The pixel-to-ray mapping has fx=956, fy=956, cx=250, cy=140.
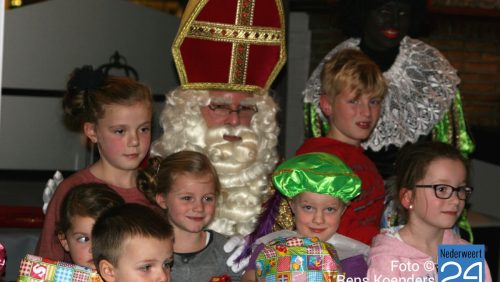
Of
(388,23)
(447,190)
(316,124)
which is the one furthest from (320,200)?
(388,23)

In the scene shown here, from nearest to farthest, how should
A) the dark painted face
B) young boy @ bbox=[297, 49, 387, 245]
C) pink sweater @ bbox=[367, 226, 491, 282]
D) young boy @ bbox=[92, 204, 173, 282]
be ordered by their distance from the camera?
young boy @ bbox=[92, 204, 173, 282]
pink sweater @ bbox=[367, 226, 491, 282]
young boy @ bbox=[297, 49, 387, 245]
the dark painted face

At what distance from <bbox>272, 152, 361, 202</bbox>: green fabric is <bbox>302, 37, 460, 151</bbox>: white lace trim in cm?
108

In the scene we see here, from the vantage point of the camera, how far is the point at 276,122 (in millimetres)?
4227

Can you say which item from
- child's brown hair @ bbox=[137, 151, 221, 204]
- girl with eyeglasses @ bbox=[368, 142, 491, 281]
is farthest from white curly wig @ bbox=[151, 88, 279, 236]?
girl with eyeglasses @ bbox=[368, 142, 491, 281]

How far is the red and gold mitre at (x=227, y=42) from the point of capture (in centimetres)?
406

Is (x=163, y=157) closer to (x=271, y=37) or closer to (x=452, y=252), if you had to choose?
(x=271, y=37)

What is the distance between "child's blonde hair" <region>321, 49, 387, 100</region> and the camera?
13.0ft

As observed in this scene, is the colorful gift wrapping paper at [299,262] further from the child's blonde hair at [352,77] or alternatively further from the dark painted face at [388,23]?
the dark painted face at [388,23]

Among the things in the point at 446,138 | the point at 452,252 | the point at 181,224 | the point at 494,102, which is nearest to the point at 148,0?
the point at 494,102

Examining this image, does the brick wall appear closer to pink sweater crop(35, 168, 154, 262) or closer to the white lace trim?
the white lace trim

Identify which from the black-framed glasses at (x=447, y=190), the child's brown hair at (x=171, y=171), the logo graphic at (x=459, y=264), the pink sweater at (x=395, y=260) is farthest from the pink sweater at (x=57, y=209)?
the logo graphic at (x=459, y=264)

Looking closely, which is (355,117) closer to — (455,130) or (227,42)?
(227,42)

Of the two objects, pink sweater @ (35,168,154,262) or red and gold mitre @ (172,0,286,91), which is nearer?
pink sweater @ (35,168,154,262)

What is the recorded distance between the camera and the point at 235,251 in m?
3.66
